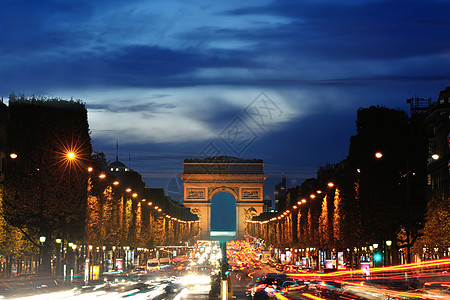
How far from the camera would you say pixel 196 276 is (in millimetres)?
78000

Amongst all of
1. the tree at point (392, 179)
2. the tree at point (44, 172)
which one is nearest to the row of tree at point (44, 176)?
the tree at point (44, 172)

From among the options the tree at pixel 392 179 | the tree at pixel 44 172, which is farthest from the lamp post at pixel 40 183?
the tree at pixel 392 179

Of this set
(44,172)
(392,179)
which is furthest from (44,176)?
(392,179)

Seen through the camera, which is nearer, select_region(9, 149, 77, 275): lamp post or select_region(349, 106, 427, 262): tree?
select_region(9, 149, 77, 275): lamp post

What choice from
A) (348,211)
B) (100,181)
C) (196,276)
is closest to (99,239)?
(100,181)

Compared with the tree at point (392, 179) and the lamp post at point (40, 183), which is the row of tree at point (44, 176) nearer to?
the lamp post at point (40, 183)

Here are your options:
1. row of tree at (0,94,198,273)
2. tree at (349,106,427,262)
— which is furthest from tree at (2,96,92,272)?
tree at (349,106,427,262)

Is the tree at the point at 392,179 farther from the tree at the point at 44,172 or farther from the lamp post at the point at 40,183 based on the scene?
the lamp post at the point at 40,183

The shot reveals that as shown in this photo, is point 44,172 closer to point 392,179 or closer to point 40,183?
point 40,183

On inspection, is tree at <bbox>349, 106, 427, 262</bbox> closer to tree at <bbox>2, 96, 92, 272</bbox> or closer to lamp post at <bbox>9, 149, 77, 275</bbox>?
tree at <bbox>2, 96, 92, 272</bbox>

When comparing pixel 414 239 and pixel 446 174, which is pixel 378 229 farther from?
pixel 446 174

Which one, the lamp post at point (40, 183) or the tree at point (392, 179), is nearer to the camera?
the lamp post at point (40, 183)

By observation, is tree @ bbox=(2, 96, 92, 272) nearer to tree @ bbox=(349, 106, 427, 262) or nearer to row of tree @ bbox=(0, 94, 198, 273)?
row of tree @ bbox=(0, 94, 198, 273)

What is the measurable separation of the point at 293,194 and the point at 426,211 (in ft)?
346
